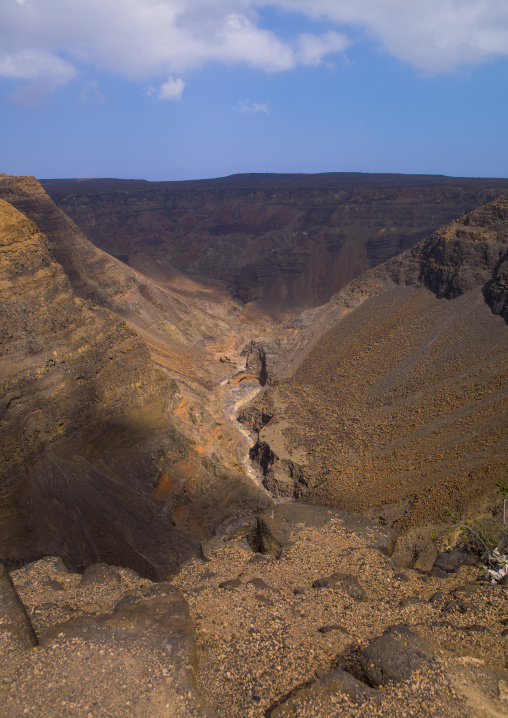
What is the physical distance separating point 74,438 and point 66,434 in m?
0.31

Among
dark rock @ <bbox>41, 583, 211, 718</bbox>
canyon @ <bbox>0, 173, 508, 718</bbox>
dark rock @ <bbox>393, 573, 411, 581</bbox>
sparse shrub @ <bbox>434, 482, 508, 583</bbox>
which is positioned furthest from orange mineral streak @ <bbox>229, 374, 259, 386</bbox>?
dark rock @ <bbox>41, 583, 211, 718</bbox>

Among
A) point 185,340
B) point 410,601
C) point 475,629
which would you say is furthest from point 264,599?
point 185,340

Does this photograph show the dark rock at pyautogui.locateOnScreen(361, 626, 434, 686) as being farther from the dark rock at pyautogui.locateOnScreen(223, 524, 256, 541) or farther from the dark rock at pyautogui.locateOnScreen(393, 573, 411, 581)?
the dark rock at pyautogui.locateOnScreen(223, 524, 256, 541)

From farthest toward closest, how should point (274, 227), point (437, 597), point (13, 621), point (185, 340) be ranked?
point (274, 227) → point (185, 340) → point (437, 597) → point (13, 621)

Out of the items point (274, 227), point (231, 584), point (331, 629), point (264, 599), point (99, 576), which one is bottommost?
point (99, 576)

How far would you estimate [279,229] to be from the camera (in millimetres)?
60156

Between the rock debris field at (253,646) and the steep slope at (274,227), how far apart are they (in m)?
41.1

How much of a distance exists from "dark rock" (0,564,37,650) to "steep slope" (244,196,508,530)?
11.8 metres

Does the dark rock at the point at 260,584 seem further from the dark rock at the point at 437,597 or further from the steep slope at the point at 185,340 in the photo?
the steep slope at the point at 185,340

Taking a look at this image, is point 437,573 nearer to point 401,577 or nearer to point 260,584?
point 401,577

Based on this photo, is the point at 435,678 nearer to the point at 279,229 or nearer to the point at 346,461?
the point at 346,461

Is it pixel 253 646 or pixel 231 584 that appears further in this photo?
pixel 231 584

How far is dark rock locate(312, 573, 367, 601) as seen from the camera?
412 inches

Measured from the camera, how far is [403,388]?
23.0 metres
